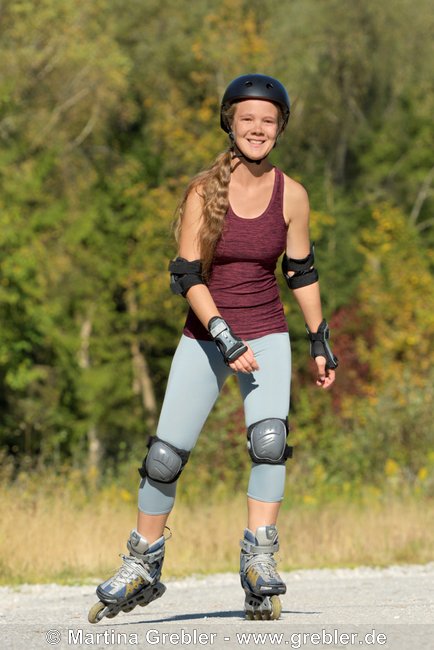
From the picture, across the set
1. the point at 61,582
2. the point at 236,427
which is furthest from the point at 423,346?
the point at 61,582

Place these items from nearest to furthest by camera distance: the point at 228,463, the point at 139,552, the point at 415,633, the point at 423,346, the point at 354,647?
the point at 354,647 < the point at 415,633 < the point at 139,552 < the point at 228,463 < the point at 423,346

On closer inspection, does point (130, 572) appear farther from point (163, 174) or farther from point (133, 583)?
point (163, 174)

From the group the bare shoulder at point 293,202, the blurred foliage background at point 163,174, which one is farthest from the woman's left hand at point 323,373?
the blurred foliage background at point 163,174

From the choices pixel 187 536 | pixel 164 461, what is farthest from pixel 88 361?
pixel 164 461

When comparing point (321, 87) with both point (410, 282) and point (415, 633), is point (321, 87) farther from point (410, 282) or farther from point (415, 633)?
point (415, 633)

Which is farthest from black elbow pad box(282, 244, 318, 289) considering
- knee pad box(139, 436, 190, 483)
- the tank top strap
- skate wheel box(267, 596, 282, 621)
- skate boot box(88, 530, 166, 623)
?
skate wheel box(267, 596, 282, 621)

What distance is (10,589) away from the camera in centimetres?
930

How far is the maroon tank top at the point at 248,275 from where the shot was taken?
20.5 ft

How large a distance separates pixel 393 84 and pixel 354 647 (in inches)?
1314

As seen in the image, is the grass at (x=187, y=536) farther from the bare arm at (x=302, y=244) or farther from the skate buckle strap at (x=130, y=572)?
the bare arm at (x=302, y=244)

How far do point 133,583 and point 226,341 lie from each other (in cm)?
115

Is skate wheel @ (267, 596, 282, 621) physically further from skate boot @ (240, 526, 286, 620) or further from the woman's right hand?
the woman's right hand

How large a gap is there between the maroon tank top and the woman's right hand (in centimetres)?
27

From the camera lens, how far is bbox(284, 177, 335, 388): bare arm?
6395mm
